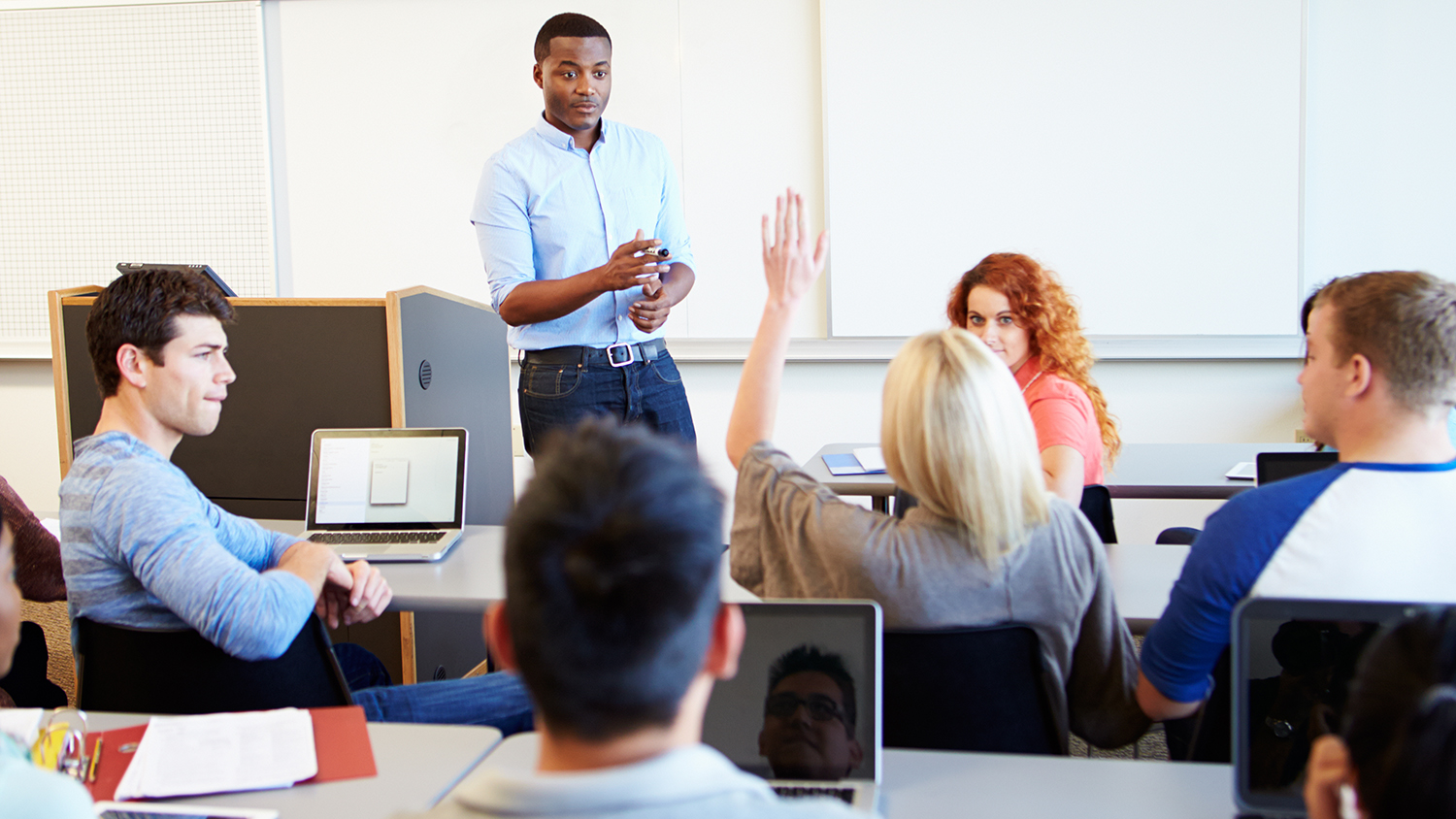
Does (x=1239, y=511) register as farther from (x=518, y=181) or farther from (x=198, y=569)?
(x=518, y=181)

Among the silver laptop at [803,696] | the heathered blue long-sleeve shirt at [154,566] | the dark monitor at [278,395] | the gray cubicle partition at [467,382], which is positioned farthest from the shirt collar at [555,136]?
the silver laptop at [803,696]

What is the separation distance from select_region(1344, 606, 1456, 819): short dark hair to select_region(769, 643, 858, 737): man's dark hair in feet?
1.84

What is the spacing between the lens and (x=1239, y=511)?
124cm

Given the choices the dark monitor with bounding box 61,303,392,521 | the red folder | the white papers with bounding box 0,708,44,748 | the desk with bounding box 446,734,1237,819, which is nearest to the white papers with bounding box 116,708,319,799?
the red folder

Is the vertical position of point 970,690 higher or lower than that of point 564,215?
lower

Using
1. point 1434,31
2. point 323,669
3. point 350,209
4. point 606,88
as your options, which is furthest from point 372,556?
point 1434,31

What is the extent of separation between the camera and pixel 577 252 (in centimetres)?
279

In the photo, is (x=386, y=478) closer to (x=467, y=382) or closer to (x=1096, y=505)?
(x=467, y=382)

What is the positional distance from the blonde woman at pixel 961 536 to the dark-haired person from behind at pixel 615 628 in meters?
0.66

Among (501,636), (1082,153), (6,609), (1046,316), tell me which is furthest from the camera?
(1082,153)

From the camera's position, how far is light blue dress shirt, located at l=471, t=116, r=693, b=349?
2688mm

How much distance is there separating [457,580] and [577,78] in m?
1.38

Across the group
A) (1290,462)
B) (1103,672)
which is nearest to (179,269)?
(1103,672)

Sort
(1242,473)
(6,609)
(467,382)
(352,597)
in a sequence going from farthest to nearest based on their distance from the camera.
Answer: (467,382) → (1242,473) → (352,597) → (6,609)
